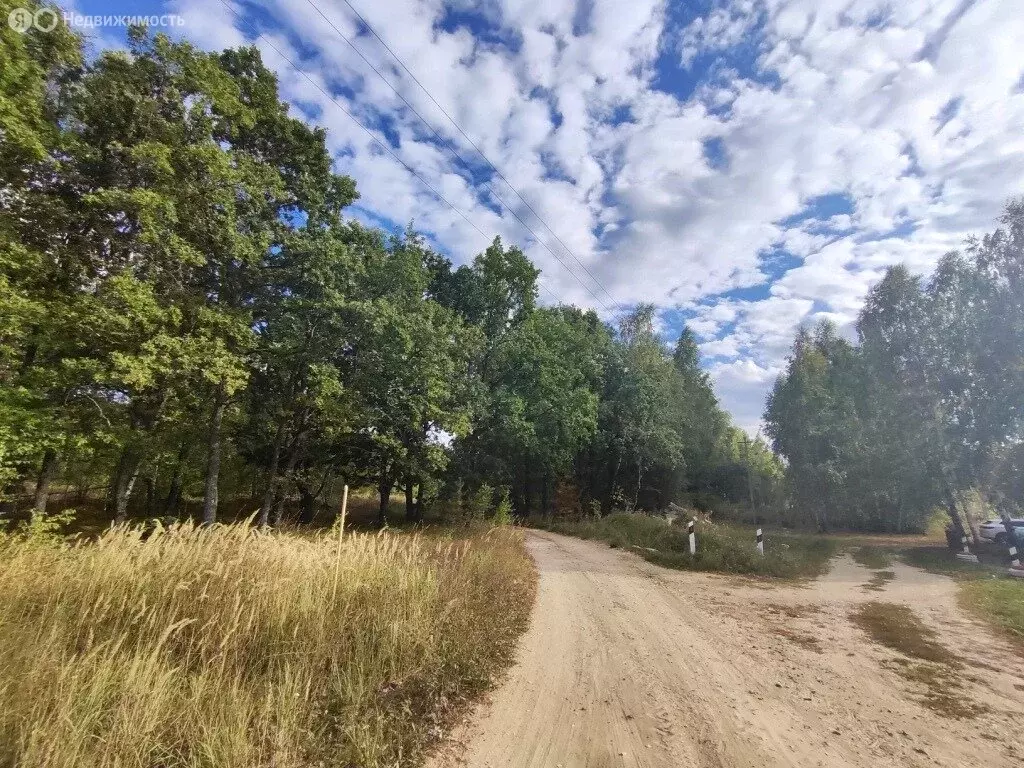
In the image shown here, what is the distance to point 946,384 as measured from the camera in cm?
2075

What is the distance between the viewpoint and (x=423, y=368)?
55.1ft

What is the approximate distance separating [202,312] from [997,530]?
34.0m

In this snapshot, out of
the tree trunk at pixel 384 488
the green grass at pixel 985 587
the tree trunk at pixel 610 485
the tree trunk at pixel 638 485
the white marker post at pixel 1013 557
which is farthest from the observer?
the tree trunk at pixel 610 485

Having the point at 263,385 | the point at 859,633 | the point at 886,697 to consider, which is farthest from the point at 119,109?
the point at 859,633

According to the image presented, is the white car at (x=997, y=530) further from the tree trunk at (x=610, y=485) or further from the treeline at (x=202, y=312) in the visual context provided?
the treeline at (x=202, y=312)

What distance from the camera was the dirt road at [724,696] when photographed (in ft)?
11.5

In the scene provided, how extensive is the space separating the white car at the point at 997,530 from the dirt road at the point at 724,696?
17497 mm

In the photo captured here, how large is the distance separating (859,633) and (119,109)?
1974 centimetres

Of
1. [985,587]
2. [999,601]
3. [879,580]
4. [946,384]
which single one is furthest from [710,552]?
[946,384]

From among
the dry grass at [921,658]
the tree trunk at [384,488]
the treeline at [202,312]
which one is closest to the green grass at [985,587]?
the dry grass at [921,658]

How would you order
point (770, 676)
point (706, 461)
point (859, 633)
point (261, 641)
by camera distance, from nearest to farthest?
1. point (261, 641)
2. point (770, 676)
3. point (859, 633)
4. point (706, 461)

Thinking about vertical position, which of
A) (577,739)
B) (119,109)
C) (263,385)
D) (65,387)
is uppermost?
(119,109)

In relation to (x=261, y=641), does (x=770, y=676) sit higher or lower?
lower

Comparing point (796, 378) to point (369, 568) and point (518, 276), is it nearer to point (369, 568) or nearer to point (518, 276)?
point (518, 276)
